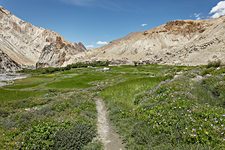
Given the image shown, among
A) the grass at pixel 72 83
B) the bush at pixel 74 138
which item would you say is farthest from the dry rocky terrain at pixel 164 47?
the bush at pixel 74 138

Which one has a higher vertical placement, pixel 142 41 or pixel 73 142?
pixel 142 41

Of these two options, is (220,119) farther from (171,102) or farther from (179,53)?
(179,53)

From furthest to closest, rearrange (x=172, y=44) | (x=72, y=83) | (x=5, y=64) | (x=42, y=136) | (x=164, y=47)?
(x=5, y=64)
(x=172, y=44)
(x=164, y=47)
(x=72, y=83)
(x=42, y=136)

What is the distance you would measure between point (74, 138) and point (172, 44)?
152539mm

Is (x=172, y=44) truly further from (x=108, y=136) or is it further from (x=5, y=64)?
(x=108, y=136)

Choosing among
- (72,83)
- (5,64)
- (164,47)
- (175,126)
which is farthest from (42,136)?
(5,64)

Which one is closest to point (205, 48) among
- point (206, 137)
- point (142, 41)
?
point (142, 41)

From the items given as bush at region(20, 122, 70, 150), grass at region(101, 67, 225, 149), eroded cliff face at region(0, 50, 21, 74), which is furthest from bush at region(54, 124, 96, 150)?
eroded cliff face at region(0, 50, 21, 74)

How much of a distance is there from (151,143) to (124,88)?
19511 millimetres

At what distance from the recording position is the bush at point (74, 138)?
11641mm

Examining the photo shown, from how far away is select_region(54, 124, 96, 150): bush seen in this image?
11.6 m

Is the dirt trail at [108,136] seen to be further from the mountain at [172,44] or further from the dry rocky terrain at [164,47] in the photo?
the dry rocky terrain at [164,47]

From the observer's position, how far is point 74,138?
1209 centimetres

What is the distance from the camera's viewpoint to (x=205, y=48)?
110 metres
